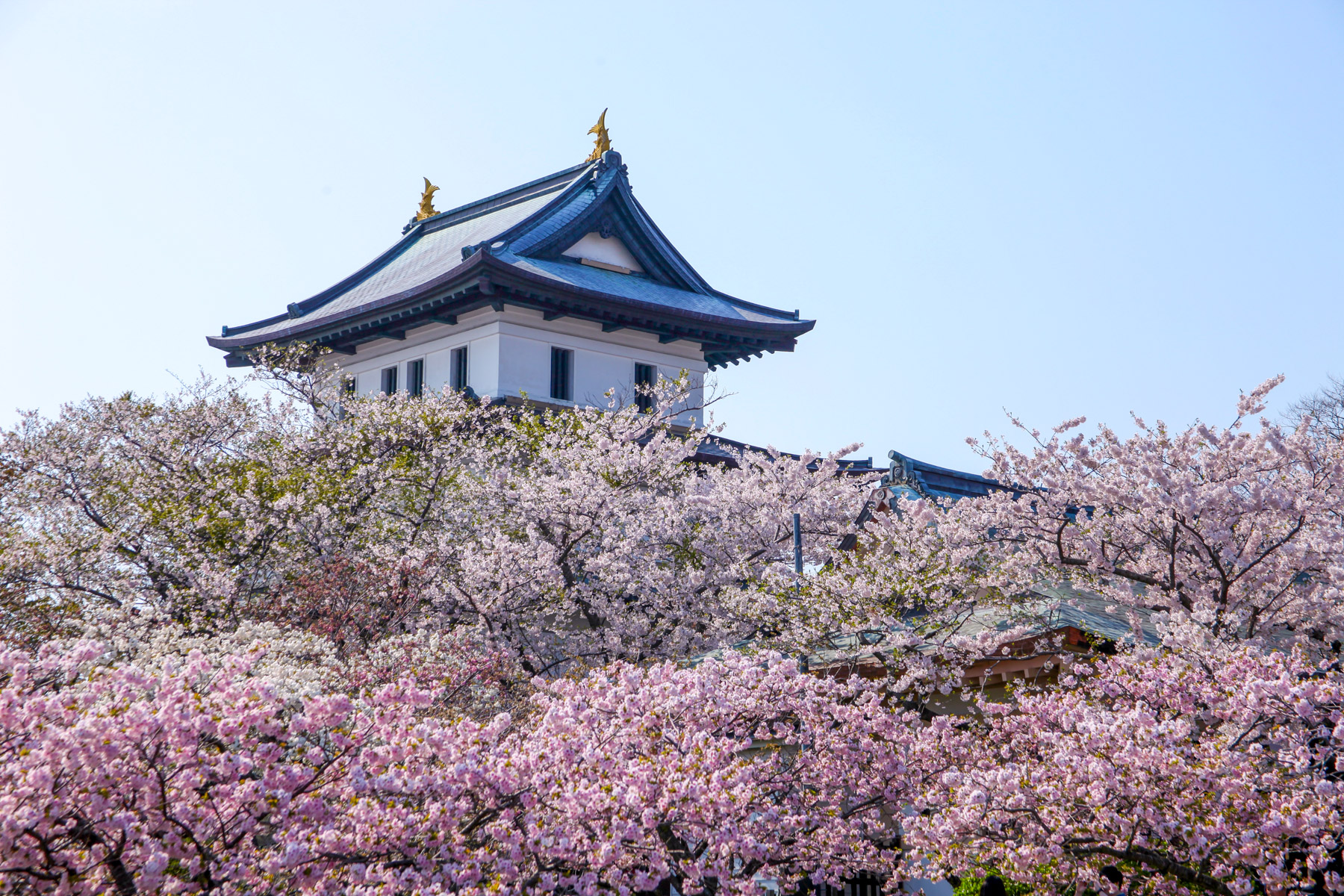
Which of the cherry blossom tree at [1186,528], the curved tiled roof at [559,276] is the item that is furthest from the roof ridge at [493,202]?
the cherry blossom tree at [1186,528]

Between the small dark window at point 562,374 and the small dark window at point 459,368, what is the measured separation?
7.38 ft

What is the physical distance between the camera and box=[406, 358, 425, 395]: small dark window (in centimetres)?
3025

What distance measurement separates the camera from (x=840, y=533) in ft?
64.6

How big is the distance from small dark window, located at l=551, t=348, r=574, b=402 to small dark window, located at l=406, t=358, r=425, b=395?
3574mm

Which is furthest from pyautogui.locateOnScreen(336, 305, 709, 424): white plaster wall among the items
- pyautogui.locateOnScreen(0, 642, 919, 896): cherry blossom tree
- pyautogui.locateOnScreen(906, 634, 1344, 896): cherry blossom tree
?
pyautogui.locateOnScreen(906, 634, 1344, 896): cherry blossom tree

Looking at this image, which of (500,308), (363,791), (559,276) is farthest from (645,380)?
(363,791)

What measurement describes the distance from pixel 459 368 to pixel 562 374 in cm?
265

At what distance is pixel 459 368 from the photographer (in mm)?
29547

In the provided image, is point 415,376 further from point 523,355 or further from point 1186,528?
point 1186,528

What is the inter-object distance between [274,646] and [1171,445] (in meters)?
11.0

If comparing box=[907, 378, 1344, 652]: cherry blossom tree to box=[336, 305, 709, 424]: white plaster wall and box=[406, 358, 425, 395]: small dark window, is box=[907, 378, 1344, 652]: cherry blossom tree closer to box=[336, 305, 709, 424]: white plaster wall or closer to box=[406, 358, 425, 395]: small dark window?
box=[336, 305, 709, 424]: white plaster wall

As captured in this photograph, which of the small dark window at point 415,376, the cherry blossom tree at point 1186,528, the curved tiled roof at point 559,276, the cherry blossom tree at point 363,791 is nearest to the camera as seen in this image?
the cherry blossom tree at point 363,791

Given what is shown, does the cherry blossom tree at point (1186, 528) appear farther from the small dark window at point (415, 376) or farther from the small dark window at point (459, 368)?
the small dark window at point (415, 376)

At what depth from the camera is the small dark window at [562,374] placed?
29281 millimetres
